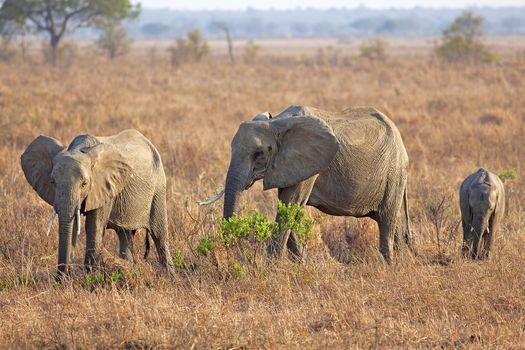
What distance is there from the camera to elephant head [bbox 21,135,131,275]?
6.14 meters

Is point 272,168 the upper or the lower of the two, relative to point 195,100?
upper

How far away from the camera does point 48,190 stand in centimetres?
674

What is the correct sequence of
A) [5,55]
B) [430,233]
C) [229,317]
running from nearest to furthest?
[229,317] < [430,233] < [5,55]

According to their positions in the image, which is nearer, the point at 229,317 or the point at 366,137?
the point at 229,317

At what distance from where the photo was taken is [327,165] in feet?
22.9

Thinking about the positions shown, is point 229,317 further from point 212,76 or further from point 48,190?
point 212,76

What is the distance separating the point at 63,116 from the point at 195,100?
16.6 ft

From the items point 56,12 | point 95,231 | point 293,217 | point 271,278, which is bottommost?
point 56,12

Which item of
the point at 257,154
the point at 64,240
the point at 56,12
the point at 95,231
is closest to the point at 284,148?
the point at 257,154

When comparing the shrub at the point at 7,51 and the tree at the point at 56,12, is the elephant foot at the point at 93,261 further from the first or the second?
the shrub at the point at 7,51

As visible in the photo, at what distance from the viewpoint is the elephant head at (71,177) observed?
20.2 ft

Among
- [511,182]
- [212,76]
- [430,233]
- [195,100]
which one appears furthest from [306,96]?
[430,233]

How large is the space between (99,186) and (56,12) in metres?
33.7

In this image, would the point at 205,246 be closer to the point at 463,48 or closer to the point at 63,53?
the point at 463,48
